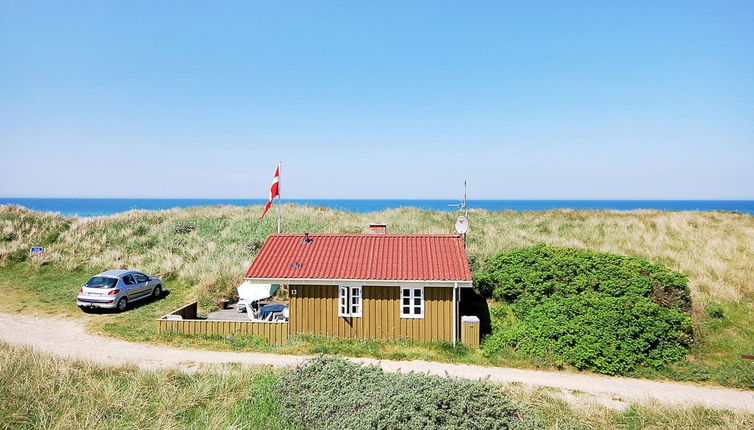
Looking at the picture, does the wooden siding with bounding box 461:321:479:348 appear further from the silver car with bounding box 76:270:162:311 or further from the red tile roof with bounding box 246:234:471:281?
the silver car with bounding box 76:270:162:311

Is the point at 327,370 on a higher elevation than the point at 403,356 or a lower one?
higher

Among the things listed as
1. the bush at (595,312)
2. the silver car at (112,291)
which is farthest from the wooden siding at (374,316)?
the silver car at (112,291)

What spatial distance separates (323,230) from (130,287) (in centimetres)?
1495

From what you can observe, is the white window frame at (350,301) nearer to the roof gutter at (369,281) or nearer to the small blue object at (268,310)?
the roof gutter at (369,281)

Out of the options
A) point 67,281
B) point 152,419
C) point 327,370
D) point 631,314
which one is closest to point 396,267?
point 327,370

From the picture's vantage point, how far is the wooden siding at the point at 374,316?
14.9 metres

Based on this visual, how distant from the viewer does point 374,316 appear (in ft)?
49.5

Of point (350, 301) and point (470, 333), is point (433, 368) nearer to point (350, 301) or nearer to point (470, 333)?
point (470, 333)

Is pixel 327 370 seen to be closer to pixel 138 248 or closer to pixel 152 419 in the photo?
pixel 152 419

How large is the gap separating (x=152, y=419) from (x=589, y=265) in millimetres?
15854

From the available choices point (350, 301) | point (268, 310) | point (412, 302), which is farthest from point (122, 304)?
point (412, 302)

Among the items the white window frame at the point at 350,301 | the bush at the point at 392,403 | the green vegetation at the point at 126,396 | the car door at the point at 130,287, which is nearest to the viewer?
the bush at the point at 392,403

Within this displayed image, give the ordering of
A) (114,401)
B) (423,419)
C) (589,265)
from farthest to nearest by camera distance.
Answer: (589,265) < (114,401) < (423,419)

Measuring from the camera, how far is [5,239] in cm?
2762
